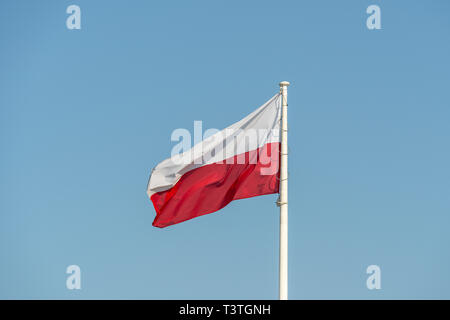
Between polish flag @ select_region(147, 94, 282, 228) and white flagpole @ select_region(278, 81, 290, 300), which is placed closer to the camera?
white flagpole @ select_region(278, 81, 290, 300)

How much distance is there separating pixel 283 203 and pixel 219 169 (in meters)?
2.92

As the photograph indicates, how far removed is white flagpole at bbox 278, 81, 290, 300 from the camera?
29.8 meters

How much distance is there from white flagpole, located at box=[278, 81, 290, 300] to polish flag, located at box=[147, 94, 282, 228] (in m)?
0.49

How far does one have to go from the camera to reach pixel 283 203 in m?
30.8

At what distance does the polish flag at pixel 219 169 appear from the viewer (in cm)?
3200

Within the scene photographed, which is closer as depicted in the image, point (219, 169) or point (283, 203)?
point (283, 203)

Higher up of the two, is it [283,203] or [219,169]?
[219,169]

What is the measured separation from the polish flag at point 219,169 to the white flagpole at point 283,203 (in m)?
0.49

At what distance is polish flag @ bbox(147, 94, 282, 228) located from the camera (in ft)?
105

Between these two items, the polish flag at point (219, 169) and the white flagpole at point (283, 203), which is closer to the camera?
the white flagpole at point (283, 203)
